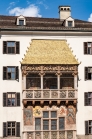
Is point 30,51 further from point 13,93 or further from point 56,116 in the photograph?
point 56,116

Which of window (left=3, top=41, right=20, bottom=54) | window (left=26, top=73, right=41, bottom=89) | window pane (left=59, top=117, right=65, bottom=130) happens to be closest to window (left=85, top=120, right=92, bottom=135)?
window pane (left=59, top=117, right=65, bottom=130)

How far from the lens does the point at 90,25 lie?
4928 cm

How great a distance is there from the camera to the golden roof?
44469 mm

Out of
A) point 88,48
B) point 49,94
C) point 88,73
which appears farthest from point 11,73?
point 88,48

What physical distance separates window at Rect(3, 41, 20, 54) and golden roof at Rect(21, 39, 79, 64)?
172cm

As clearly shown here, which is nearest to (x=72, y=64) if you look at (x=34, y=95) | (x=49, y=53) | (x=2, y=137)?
(x=49, y=53)

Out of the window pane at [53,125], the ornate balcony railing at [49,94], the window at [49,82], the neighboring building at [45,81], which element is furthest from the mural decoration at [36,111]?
the window at [49,82]

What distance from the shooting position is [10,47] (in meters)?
45.3

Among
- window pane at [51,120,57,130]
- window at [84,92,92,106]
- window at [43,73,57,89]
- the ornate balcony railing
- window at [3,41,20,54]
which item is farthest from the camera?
window at [43,73,57,89]

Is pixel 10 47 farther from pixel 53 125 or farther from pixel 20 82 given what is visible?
pixel 53 125

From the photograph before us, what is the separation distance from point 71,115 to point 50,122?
2993mm

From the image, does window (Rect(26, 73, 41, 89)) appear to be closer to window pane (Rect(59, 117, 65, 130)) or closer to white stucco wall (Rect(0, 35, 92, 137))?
white stucco wall (Rect(0, 35, 92, 137))

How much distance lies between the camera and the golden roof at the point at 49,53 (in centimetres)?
4447

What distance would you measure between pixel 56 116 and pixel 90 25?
559 inches
